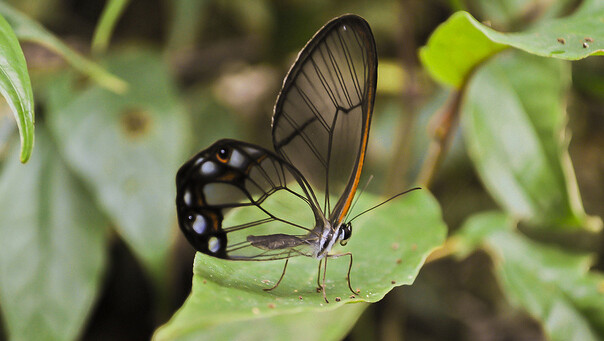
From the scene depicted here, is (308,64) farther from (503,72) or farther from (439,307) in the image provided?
(439,307)

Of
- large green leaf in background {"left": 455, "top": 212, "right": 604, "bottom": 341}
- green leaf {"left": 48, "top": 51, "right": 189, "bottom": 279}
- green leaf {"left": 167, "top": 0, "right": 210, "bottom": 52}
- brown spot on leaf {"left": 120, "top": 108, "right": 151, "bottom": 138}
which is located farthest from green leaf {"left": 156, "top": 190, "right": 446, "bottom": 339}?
green leaf {"left": 167, "top": 0, "right": 210, "bottom": 52}

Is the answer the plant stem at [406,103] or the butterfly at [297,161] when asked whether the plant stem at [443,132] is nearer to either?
the plant stem at [406,103]

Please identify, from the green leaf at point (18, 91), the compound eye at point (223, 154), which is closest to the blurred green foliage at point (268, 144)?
the green leaf at point (18, 91)

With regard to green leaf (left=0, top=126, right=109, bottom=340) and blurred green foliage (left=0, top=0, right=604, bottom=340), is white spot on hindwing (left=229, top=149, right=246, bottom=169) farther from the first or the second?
green leaf (left=0, top=126, right=109, bottom=340)

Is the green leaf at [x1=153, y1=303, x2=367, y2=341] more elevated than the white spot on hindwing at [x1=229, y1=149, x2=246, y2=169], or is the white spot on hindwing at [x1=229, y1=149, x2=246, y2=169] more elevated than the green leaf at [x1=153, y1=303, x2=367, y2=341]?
the white spot on hindwing at [x1=229, y1=149, x2=246, y2=169]

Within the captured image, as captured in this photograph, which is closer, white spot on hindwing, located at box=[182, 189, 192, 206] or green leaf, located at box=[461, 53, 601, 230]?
white spot on hindwing, located at box=[182, 189, 192, 206]

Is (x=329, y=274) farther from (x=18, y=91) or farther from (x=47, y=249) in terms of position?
(x=47, y=249)

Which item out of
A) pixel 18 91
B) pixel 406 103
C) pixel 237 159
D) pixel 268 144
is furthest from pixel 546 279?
pixel 18 91
